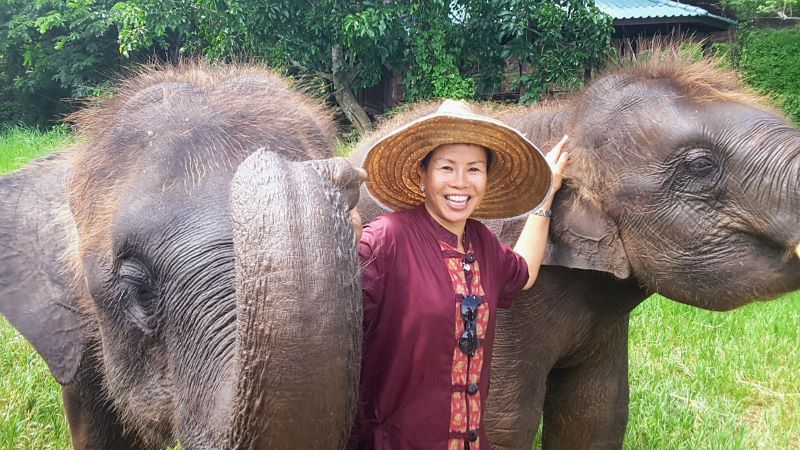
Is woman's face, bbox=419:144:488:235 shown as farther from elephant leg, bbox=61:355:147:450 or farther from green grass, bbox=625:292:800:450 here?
green grass, bbox=625:292:800:450

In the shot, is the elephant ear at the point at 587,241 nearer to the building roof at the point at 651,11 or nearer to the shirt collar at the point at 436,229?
the shirt collar at the point at 436,229

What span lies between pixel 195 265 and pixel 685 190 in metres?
1.62

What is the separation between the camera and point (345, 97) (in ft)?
36.3

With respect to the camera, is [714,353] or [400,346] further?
[714,353]

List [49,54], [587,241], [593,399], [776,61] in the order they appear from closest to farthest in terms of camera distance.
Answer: [587,241]
[593,399]
[776,61]
[49,54]

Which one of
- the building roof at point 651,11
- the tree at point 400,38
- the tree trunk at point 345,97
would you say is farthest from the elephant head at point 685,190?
the building roof at point 651,11

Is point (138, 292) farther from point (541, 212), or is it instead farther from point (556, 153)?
point (556, 153)

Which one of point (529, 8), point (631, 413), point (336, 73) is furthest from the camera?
point (336, 73)

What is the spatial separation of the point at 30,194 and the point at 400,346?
73.1 inches

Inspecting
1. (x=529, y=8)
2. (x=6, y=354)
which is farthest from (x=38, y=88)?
(x=6, y=354)

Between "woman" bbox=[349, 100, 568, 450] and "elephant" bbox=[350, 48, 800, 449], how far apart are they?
2.54 ft

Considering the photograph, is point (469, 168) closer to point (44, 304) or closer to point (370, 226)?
point (370, 226)

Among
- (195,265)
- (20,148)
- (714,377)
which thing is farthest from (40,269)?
(20,148)

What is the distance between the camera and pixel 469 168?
6.66ft
